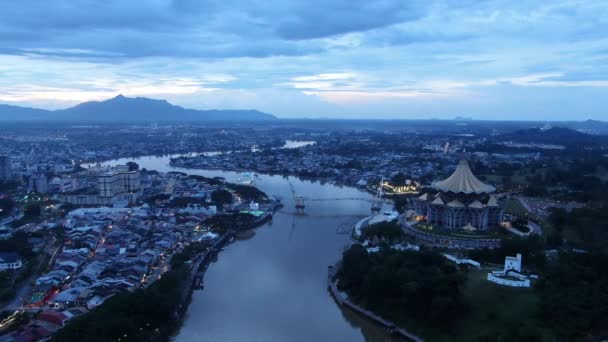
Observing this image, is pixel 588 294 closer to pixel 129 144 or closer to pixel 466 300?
pixel 466 300

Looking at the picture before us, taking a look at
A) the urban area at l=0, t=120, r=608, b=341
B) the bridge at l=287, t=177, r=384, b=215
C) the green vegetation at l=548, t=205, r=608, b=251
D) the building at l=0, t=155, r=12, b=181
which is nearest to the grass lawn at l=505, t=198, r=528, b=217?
the urban area at l=0, t=120, r=608, b=341

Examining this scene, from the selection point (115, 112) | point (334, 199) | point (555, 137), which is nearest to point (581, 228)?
point (334, 199)

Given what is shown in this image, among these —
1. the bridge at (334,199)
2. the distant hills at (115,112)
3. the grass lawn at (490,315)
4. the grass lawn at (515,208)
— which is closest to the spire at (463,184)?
the grass lawn at (515,208)

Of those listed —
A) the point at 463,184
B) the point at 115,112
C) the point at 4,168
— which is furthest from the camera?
the point at 115,112

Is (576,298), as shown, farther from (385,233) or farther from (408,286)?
(385,233)

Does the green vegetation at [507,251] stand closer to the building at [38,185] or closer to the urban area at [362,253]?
the urban area at [362,253]

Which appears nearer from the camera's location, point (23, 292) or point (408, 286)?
point (408, 286)

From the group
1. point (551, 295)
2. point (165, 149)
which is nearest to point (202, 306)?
point (551, 295)
